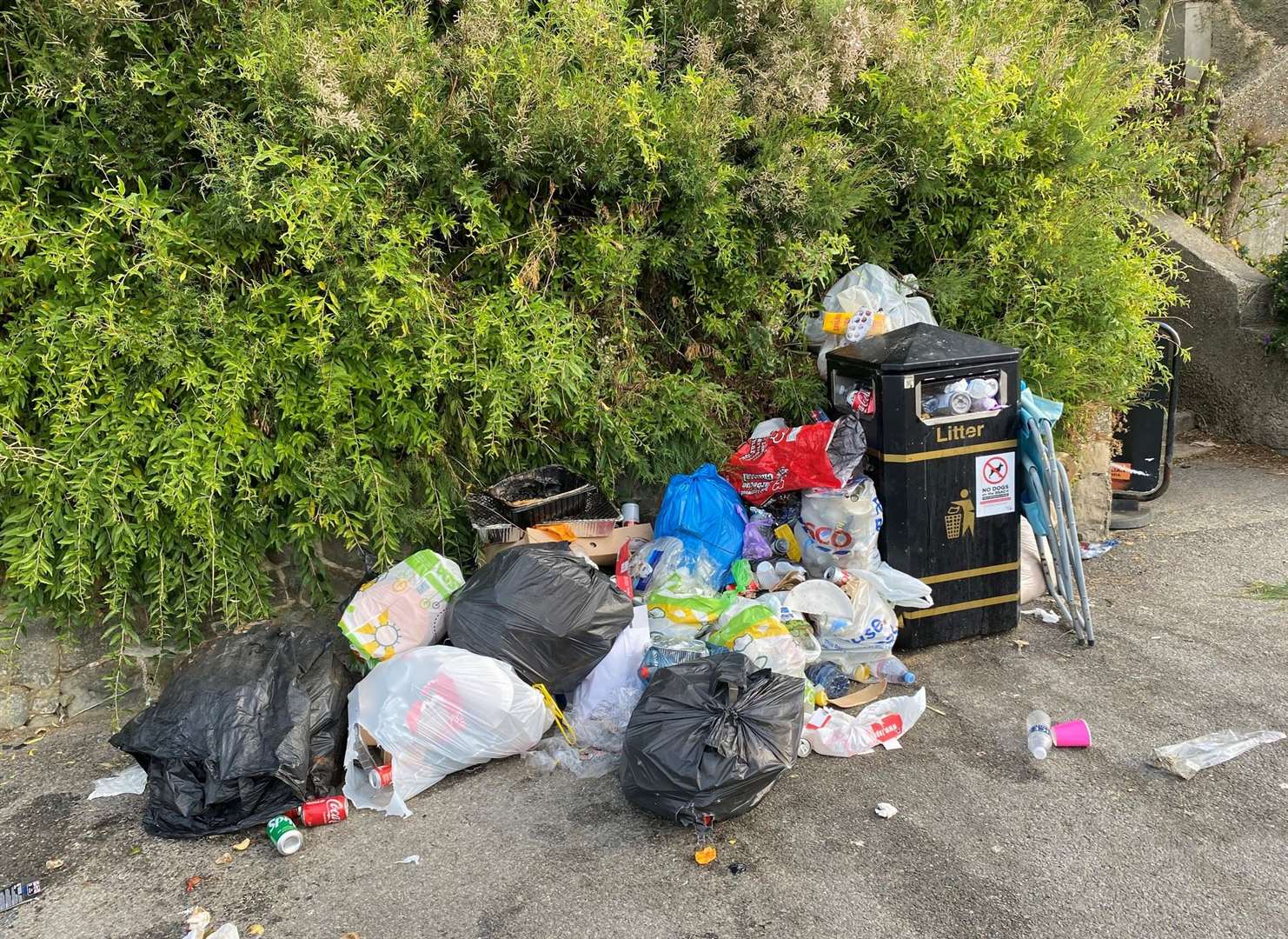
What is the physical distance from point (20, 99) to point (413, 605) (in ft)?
7.87

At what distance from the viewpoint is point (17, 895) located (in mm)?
2832

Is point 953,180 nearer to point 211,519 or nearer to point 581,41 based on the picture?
point 581,41

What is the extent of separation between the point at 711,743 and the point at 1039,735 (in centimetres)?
125

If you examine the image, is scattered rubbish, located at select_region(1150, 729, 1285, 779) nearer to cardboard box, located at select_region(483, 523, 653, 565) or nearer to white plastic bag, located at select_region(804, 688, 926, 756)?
white plastic bag, located at select_region(804, 688, 926, 756)

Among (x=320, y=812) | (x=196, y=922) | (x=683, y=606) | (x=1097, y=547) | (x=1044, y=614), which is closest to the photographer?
(x=196, y=922)

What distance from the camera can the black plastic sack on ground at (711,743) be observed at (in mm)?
2820

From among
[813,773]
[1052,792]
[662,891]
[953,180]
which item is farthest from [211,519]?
[953,180]

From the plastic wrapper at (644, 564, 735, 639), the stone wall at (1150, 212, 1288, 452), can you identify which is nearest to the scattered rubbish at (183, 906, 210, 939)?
the plastic wrapper at (644, 564, 735, 639)

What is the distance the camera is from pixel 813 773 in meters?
3.22

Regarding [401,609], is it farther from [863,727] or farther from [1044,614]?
[1044,614]

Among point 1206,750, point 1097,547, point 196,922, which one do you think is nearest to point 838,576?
point 1206,750

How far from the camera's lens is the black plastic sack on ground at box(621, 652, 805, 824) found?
282cm

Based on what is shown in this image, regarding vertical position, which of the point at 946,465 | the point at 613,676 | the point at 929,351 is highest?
the point at 929,351

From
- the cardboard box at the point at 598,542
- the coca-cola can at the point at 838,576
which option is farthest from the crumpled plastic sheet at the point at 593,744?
the coca-cola can at the point at 838,576
